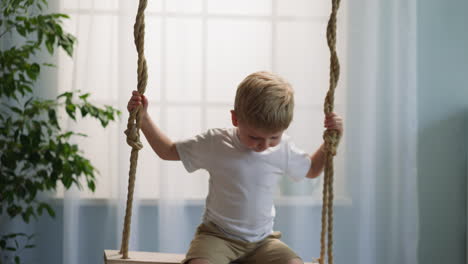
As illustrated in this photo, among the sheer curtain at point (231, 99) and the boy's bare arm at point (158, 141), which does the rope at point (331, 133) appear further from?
the sheer curtain at point (231, 99)

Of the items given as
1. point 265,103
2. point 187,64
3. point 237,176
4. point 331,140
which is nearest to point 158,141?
point 237,176

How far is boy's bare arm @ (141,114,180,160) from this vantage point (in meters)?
1.65

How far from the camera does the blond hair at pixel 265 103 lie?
146cm

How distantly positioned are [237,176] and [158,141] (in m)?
0.25

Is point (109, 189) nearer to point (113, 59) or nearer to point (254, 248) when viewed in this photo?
point (113, 59)

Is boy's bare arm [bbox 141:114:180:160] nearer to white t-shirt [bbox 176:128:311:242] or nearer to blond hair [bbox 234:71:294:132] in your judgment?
white t-shirt [bbox 176:128:311:242]

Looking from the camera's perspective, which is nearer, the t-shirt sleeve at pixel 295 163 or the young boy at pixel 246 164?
the young boy at pixel 246 164

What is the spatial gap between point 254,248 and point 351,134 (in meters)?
1.44

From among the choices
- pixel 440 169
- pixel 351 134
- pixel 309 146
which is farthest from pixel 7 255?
pixel 440 169

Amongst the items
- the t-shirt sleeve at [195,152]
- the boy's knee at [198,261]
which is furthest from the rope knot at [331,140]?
the boy's knee at [198,261]

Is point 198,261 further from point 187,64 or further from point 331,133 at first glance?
point 187,64

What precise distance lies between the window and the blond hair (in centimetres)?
134

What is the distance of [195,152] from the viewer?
1.65m

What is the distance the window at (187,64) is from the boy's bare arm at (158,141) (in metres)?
1.14
